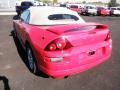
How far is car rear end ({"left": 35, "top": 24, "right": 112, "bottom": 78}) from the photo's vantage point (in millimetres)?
4648

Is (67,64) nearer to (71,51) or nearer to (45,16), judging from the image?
(71,51)

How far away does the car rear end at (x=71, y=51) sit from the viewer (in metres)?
4.65

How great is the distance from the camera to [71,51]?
4.69m

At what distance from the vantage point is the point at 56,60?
15.2 ft

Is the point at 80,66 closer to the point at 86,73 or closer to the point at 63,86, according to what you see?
the point at 63,86

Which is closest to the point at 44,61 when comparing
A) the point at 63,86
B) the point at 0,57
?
the point at 63,86

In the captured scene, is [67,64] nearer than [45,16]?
Yes

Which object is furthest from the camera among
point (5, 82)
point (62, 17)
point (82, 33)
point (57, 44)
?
point (62, 17)

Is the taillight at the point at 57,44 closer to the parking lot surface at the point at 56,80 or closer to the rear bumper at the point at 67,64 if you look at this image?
the rear bumper at the point at 67,64

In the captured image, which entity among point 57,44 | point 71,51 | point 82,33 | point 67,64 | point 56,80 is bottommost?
point 56,80

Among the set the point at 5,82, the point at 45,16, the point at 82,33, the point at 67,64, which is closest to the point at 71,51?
the point at 67,64

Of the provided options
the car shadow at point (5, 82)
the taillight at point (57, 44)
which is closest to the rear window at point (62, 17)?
the taillight at point (57, 44)

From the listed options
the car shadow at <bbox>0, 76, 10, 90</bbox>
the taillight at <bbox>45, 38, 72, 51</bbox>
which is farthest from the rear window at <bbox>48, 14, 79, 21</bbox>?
the car shadow at <bbox>0, 76, 10, 90</bbox>

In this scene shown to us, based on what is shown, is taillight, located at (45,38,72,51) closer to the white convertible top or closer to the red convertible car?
the red convertible car
